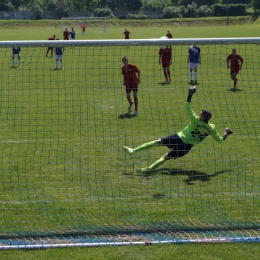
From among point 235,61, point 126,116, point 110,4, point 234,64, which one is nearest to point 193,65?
point 234,64

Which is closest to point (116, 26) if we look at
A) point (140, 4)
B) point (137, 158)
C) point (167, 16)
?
point (167, 16)

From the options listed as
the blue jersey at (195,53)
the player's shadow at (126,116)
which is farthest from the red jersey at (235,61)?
the player's shadow at (126,116)

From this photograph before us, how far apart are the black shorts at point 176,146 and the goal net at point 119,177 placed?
1.21 feet

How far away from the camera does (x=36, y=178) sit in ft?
32.2

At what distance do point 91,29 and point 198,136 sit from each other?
174 ft

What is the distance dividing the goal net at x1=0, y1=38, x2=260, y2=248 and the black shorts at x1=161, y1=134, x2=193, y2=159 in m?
0.37

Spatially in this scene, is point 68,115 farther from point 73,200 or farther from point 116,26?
point 116,26

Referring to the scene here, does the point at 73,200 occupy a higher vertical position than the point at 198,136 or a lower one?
lower

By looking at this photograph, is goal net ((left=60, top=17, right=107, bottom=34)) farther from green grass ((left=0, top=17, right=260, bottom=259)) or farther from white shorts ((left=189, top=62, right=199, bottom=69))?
green grass ((left=0, top=17, right=260, bottom=259))

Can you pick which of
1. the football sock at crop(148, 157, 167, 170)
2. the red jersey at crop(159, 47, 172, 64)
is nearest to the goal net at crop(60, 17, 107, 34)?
the red jersey at crop(159, 47, 172, 64)

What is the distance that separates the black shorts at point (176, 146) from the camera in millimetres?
9984

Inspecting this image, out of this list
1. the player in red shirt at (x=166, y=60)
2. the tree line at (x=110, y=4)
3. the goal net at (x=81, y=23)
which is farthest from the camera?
the tree line at (x=110, y=4)

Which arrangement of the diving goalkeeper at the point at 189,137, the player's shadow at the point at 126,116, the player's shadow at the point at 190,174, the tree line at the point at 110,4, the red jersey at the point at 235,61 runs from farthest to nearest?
the tree line at the point at 110,4, the red jersey at the point at 235,61, the player's shadow at the point at 126,116, the diving goalkeeper at the point at 189,137, the player's shadow at the point at 190,174

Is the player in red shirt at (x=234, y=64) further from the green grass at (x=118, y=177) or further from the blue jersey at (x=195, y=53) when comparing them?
the blue jersey at (x=195, y=53)
